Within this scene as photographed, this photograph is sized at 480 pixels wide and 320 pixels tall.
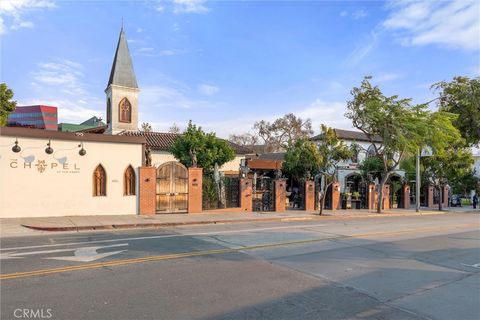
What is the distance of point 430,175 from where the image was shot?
34906mm

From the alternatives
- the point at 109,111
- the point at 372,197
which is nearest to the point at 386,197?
the point at 372,197

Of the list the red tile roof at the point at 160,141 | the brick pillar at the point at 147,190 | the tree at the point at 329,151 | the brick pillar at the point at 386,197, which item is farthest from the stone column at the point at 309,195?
the red tile roof at the point at 160,141

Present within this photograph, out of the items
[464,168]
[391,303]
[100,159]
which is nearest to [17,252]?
[391,303]

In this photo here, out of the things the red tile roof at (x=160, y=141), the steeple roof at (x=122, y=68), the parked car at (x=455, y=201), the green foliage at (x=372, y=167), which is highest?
the steeple roof at (x=122, y=68)

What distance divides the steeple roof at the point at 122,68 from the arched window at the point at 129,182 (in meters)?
26.5

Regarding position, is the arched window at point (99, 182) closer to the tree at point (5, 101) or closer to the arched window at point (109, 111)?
the tree at point (5, 101)

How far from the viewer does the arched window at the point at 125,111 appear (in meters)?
43.5

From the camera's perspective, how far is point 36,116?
57219mm

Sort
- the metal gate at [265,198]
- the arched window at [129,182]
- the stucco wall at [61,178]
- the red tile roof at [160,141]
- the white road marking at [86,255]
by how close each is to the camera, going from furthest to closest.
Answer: the red tile roof at [160,141] → the metal gate at [265,198] → the arched window at [129,182] → the stucco wall at [61,178] → the white road marking at [86,255]

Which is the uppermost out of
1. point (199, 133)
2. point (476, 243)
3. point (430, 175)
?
point (199, 133)

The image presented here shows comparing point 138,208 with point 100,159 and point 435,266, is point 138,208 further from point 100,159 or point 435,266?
point 435,266

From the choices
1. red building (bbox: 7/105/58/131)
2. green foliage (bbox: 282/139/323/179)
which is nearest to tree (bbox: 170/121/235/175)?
green foliage (bbox: 282/139/323/179)

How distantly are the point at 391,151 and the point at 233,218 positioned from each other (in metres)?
14.4

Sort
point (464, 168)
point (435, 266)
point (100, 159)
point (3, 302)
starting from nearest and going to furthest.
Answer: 1. point (3, 302)
2. point (435, 266)
3. point (100, 159)
4. point (464, 168)
